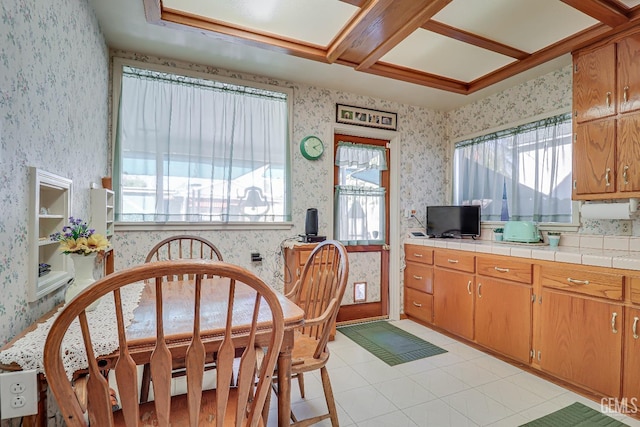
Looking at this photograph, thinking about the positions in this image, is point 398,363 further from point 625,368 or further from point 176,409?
point 176,409

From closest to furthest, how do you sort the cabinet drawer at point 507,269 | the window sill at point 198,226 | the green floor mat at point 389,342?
1. the cabinet drawer at point 507,269
2. the window sill at point 198,226
3. the green floor mat at point 389,342

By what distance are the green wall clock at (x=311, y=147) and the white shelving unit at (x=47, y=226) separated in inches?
77.0

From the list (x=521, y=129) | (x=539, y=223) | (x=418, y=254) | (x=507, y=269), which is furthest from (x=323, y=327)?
(x=521, y=129)

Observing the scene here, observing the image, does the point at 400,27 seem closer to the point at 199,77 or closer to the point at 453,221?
the point at 199,77

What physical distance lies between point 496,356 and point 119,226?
3.24m

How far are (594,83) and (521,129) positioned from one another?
787 mm

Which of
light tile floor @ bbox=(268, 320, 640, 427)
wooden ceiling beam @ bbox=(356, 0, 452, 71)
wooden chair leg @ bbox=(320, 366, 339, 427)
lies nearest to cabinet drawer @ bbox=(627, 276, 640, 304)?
light tile floor @ bbox=(268, 320, 640, 427)

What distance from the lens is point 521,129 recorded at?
3074 millimetres

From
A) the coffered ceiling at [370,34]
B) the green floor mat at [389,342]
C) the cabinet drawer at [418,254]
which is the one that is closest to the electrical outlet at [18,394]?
the coffered ceiling at [370,34]

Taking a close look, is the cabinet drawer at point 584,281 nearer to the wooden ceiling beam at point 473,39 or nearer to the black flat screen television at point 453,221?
the black flat screen television at point 453,221

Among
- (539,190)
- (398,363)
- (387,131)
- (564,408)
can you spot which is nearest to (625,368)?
(564,408)

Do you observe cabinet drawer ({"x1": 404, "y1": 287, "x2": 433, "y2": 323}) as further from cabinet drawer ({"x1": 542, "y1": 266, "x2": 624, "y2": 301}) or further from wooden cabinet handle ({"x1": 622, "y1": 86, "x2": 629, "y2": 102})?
wooden cabinet handle ({"x1": 622, "y1": 86, "x2": 629, "y2": 102})

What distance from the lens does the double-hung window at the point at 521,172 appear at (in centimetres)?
278

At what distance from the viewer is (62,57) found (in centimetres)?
146
